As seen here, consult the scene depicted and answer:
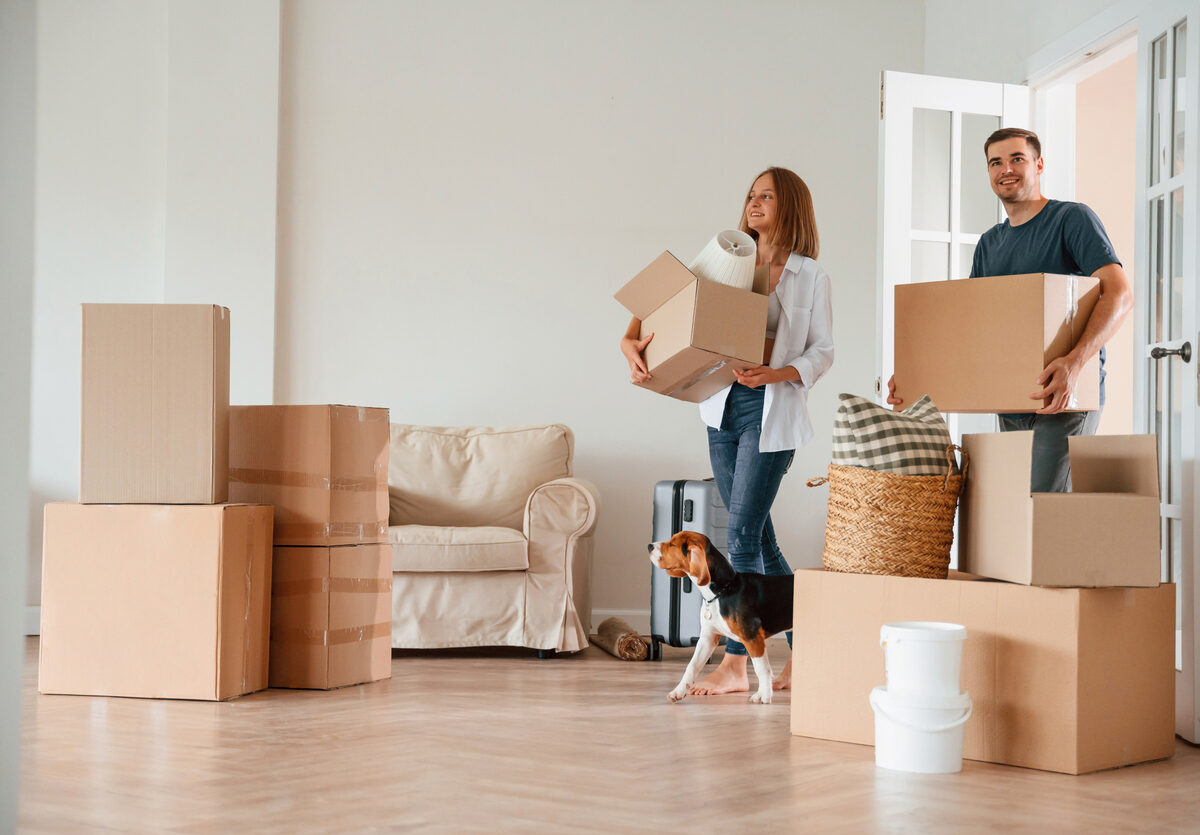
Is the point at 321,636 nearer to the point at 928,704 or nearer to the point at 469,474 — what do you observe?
the point at 469,474

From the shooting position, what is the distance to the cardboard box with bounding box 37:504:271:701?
2.62m

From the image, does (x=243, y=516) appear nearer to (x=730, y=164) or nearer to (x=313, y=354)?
(x=313, y=354)

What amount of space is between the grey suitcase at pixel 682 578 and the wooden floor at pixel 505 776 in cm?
82

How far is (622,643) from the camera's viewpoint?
3590mm

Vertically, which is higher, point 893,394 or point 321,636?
point 893,394

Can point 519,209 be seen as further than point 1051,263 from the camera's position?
→ Yes

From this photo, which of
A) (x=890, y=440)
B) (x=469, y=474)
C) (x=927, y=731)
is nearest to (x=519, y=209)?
(x=469, y=474)

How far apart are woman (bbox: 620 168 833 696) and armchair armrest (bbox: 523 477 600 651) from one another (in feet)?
2.70

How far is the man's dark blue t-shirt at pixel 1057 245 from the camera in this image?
2527 mm

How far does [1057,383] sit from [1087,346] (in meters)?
0.12

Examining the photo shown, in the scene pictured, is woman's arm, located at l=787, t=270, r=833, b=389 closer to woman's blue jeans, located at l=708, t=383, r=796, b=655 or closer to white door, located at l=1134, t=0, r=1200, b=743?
woman's blue jeans, located at l=708, t=383, r=796, b=655

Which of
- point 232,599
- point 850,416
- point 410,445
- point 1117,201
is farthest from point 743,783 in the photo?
point 1117,201

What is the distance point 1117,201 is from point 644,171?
2485 mm

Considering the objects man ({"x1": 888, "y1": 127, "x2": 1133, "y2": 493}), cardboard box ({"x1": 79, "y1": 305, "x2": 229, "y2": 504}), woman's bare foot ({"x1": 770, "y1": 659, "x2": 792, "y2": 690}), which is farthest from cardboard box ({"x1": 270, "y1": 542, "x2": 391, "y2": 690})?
man ({"x1": 888, "y1": 127, "x2": 1133, "y2": 493})
